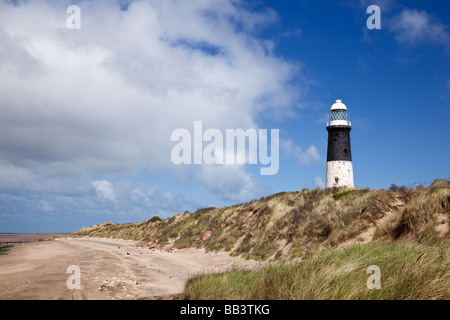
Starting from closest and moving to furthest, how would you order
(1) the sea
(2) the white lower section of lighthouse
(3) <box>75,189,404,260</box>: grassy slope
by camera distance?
(3) <box>75,189,404,260</box>: grassy slope → (2) the white lower section of lighthouse → (1) the sea

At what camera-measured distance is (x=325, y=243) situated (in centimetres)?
1501

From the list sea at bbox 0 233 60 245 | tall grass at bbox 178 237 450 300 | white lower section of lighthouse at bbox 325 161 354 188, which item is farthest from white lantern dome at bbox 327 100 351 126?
sea at bbox 0 233 60 245

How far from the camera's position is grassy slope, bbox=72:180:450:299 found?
591 centimetres

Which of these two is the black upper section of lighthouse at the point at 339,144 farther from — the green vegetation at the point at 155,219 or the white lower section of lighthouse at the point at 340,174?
the green vegetation at the point at 155,219

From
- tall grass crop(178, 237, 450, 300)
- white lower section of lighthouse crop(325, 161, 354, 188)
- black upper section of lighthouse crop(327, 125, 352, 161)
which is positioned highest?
black upper section of lighthouse crop(327, 125, 352, 161)

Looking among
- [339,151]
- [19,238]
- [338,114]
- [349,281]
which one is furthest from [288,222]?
[19,238]

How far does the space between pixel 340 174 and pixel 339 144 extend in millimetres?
3710

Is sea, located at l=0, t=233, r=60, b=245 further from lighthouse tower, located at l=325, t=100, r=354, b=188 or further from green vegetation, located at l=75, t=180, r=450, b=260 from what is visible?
lighthouse tower, located at l=325, t=100, r=354, b=188

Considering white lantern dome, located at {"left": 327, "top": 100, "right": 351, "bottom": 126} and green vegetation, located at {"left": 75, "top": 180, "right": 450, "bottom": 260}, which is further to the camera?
white lantern dome, located at {"left": 327, "top": 100, "right": 351, "bottom": 126}

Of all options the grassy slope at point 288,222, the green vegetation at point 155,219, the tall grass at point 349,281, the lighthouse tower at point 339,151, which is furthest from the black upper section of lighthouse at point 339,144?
the tall grass at point 349,281

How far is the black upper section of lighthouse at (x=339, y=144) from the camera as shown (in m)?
37.6

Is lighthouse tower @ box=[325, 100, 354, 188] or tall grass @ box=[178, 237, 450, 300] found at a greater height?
lighthouse tower @ box=[325, 100, 354, 188]
